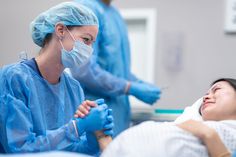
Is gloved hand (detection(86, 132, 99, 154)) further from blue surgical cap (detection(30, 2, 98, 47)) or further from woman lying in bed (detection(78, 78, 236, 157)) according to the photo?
blue surgical cap (detection(30, 2, 98, 47))

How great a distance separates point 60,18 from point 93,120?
360 millimetres

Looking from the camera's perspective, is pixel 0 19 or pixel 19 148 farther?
pixel 0 19

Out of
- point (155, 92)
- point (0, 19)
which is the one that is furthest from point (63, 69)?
point (155, 92)

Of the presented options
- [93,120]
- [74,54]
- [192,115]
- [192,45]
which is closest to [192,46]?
[192,45]

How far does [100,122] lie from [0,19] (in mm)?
642

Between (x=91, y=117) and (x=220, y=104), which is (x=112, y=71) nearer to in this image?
(x=220, y=104)

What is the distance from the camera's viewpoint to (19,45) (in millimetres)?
1448

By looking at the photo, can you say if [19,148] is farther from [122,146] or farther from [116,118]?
[116,118]

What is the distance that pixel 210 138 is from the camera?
117 cm

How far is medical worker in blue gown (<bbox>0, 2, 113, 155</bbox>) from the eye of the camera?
1.19 metres

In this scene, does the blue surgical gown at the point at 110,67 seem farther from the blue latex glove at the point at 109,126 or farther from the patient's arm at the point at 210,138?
the patient's arm at the point at 210,138

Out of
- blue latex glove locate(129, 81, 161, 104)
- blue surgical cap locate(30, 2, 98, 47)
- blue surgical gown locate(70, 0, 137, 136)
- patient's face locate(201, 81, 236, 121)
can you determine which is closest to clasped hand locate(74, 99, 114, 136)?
blue surgical cap locate(30, 2, 98, 47)

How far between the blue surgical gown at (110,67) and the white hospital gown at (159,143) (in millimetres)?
643

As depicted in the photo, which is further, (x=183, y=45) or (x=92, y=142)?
(x=183, y=45)
